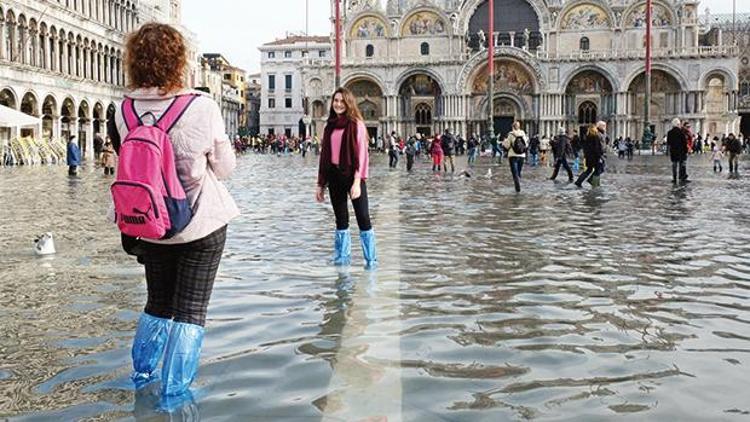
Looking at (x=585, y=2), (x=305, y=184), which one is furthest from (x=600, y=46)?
(x=305, y=184)

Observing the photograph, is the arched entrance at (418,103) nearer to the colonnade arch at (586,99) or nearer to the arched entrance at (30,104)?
the colonnade arch at (586,99)

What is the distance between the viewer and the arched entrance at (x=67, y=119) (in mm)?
44219

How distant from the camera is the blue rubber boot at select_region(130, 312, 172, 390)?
3.82 meters

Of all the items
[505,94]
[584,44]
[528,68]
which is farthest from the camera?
[505,94]

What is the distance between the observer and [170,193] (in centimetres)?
350

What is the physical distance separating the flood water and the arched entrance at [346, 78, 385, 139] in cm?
5643

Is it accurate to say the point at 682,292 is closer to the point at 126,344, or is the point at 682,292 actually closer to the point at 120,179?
the point at 126,344

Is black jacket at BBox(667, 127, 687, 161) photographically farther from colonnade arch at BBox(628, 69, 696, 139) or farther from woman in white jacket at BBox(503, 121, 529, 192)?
colonnade arch at BBox(628, 69, 696, 139)

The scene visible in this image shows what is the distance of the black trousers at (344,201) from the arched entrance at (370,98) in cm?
5919

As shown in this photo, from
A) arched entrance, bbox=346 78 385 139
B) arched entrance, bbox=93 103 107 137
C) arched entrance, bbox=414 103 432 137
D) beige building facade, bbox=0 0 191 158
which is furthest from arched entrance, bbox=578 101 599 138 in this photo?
arched entrance, bbox=93 103 107 137

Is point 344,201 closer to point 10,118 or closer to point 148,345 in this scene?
point 148,345

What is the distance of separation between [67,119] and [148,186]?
4444 centimetres

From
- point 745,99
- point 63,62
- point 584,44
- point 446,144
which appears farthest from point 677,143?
point 745,99

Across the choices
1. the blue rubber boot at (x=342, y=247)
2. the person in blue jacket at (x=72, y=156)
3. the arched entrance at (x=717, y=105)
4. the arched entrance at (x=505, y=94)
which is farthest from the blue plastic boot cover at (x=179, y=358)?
the arched entrance at (x=717, y=105)
